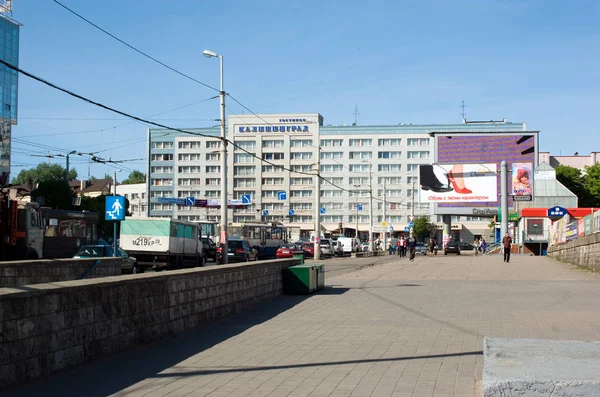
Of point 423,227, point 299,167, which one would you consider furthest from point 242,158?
point 423,227

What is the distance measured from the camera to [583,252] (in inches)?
1296

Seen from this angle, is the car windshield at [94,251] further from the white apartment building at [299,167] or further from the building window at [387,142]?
the building window at [387,142]

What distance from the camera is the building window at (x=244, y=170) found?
12475 cm

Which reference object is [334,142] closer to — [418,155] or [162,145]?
[418,155]

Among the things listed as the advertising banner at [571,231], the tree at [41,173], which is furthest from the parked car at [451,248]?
the tree at [41,173]

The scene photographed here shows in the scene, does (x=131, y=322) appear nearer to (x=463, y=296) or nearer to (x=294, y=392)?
(x=294, y=392)

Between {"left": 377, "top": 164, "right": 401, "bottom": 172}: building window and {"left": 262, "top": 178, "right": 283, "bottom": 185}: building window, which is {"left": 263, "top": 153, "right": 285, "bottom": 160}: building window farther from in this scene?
{"left": 377, "top": 164, "right": 401, "bottom": 172}: building window

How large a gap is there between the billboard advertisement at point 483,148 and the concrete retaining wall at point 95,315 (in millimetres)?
83433

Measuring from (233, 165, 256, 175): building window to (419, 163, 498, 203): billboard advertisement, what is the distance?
166 ft

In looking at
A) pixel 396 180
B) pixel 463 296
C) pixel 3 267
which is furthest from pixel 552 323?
pixel 396 180

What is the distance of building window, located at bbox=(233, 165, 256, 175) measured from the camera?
125m

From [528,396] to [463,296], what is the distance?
13.9 m

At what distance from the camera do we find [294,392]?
7.08m

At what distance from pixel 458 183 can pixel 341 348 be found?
68.9m
